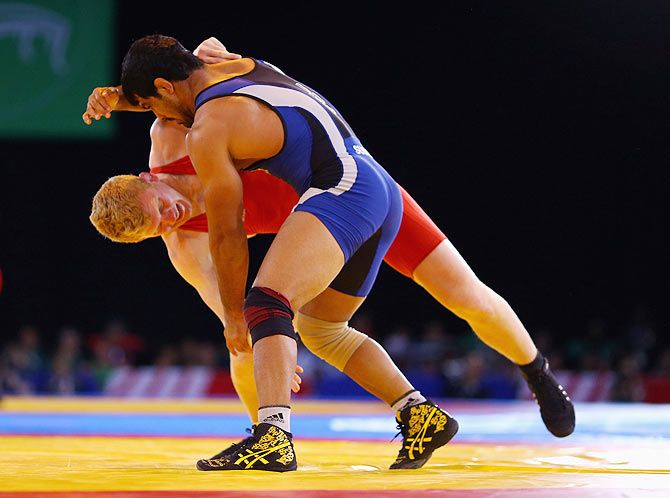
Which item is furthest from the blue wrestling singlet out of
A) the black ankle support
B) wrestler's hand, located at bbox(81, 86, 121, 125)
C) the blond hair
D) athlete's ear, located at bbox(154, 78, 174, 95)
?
the black ankle support

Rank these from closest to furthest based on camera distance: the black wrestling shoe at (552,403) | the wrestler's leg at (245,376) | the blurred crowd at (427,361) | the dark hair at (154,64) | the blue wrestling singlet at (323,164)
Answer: the blue wrestling singlet at (323,164)
the dark hair at (154,64)
the wrestler's leg at (245,376)
the black wrestling shoe at (552,403)
the blurred crowd at (427,361)

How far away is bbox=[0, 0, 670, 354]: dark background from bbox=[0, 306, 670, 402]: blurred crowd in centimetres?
108

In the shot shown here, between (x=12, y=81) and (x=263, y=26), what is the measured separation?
364 cm

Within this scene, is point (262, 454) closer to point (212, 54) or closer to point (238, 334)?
point (238, 334)

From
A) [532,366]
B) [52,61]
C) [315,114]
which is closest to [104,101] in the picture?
[315,114]

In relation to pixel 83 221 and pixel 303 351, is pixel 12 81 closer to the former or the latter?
pixel 303 351

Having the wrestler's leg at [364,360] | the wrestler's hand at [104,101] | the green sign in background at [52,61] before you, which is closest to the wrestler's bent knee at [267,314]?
the wrestler's leg at [364,360]

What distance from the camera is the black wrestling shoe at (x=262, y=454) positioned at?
2498mm

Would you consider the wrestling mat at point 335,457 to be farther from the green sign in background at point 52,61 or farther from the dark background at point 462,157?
the dark background at point 462,157

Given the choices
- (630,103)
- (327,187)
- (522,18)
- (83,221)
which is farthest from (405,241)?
(83,221)

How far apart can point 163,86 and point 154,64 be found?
63mm

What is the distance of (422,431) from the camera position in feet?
9.91

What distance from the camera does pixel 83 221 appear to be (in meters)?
13.4

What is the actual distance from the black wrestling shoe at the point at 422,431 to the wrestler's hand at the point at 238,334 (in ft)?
1.73
